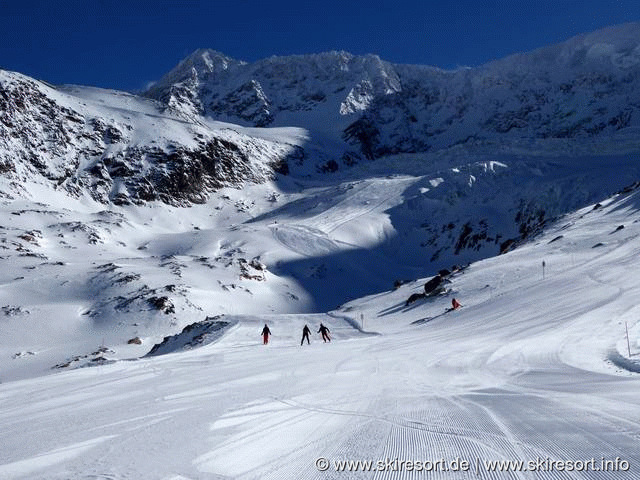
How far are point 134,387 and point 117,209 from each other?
142 meters

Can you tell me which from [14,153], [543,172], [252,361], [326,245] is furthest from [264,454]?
[14,153]

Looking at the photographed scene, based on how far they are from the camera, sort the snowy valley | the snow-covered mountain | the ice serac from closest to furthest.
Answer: the snowy valley
the snow-covered mountain
the ice serac

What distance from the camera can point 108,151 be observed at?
519 ft

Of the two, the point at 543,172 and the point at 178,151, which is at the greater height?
the point at 178,151

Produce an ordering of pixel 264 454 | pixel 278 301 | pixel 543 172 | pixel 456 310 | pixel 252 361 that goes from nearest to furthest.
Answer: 1. pixel 264 454
2. pixel 252 361
3. pixel 456 310
4. pixel 278 301
5. pixel 543 172

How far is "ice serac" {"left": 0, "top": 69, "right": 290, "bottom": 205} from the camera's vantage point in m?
146

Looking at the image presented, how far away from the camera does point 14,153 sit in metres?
141

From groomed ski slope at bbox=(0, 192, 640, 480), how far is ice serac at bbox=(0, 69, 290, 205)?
136040 mm

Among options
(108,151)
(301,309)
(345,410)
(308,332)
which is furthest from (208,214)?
(345,410)

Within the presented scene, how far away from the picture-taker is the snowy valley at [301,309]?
241 inches

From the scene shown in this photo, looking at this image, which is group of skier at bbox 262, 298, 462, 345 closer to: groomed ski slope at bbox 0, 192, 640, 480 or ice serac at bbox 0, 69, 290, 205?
groomed ski slope at bbox 0, 192, 640, 480

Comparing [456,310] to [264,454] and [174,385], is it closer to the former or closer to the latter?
[174,385]

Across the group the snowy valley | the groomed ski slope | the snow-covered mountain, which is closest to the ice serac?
the snow-covered mountain

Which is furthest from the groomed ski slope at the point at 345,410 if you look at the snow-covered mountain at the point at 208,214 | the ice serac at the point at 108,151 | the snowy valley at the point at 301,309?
the ice serac at the point at 108,151
